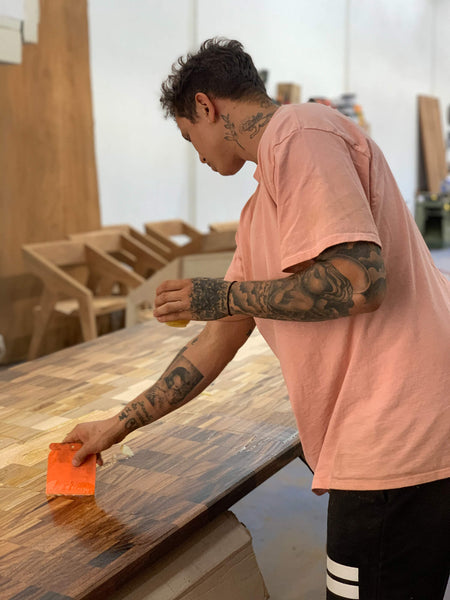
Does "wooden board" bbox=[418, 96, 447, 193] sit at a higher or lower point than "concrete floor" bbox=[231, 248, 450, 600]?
higher

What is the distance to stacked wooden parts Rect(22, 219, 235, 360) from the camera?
4.26m

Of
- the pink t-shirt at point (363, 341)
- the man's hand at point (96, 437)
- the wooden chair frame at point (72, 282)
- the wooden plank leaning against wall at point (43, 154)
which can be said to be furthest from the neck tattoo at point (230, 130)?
the wooden plank leaning against wall at point (43, 154)

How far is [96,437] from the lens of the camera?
5.06 ft

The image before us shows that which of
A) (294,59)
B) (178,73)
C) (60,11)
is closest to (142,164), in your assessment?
(60,11)

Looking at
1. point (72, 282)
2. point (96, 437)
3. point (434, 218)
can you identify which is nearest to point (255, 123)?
point (96, 437)

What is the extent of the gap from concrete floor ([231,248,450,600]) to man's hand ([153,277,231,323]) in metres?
1.27

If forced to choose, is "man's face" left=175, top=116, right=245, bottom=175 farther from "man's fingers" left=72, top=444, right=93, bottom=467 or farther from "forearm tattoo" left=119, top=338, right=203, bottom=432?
"man's fingers" left=72, top=444, right=93, bottom=467

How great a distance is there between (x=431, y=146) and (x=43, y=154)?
9.87m

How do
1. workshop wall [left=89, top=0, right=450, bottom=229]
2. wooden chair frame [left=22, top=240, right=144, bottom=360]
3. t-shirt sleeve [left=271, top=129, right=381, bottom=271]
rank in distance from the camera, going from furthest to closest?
workshop wall [left=89, top=0, right=450, bottom=229] < wooden chair frame [left=22, top=240, right=144, bottom=360] < t-shirt sleeve [left=271, top=129, right=381, bottom=271]

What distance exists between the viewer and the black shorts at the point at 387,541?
1.25 metres

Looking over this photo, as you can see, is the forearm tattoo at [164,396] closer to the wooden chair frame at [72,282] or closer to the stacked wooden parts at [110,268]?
the stacked wooden parts at [110,268]

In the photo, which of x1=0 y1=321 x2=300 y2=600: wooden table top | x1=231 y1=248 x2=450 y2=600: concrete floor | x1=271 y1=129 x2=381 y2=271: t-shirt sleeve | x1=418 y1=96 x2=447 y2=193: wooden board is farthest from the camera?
x1=418 y1=96 x2=447 y2=193: wooden board

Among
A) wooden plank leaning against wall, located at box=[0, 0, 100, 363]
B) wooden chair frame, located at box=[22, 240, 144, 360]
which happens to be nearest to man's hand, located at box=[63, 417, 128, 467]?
wooden chair frame, located at box=[22, 240, 144, 360]

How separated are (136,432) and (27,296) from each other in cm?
381
